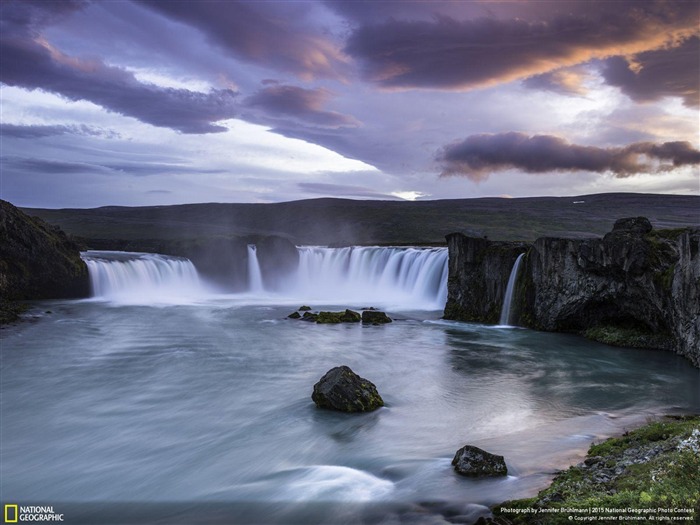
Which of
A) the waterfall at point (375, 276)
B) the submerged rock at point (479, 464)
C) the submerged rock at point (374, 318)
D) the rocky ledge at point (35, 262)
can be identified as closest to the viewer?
the submerged rock at point (479, 464)

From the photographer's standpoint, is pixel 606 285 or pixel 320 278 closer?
pixel 606 285

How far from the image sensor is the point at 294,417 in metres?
15.7

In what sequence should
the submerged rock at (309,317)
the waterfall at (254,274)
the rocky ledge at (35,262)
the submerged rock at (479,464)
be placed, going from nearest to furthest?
Result: the submerged rock at (479,464), the submerged rock at (309,317), the rocky ledge at (35,262), the waterfall at (254,274)

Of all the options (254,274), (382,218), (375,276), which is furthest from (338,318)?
(382,218)

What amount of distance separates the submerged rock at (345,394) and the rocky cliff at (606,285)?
14.2 m

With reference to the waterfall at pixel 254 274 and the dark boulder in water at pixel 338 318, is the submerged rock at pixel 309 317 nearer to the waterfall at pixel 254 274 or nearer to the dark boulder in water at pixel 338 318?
the dark boulder in water at pixel 338 318

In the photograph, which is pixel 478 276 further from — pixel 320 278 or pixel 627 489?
pixel 320 278

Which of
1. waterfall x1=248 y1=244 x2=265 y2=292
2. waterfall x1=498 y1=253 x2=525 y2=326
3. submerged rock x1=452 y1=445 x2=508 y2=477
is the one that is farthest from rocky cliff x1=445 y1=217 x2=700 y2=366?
waterfall x1=248 y1=244 x2=265 y2=292

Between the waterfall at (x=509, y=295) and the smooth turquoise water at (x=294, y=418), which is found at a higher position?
the waterfall at (x=509, y=295)

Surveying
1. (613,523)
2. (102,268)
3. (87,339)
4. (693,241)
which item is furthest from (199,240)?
(613,523)

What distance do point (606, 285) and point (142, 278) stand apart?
132 feet

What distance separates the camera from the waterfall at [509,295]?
105 ft

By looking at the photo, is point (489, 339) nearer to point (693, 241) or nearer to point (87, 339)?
point (693, 241)

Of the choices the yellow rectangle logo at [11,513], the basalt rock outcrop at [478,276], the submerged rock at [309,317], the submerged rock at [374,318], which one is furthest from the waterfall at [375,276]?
the yellow rectangle logo at [11,513]
